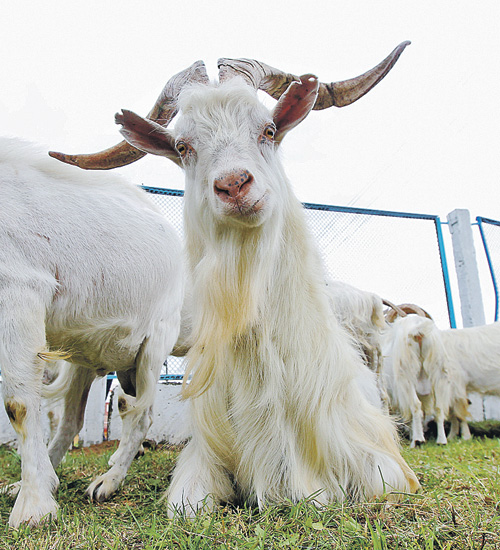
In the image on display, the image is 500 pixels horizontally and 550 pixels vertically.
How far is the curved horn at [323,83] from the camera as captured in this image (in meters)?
2.71

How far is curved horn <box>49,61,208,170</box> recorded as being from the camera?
282 cm

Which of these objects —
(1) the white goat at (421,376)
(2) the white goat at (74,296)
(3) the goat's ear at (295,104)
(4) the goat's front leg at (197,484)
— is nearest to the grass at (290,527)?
(4) the goat's front leg at (197,484)

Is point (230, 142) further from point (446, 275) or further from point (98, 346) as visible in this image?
point (446, 275)

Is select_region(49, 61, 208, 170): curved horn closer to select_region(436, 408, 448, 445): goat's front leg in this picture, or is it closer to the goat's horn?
select_region(436, 408, 448, 445): goat's front leg

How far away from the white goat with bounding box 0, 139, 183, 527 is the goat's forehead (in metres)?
0.90

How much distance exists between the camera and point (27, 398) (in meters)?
2.18

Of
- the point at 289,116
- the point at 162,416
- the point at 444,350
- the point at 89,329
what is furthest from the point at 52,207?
the point at 444,350

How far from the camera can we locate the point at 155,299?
3.04 m

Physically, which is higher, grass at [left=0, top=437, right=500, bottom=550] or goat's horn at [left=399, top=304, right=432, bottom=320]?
goat's horn at [left=399, top=304, right=432, bottom=320]

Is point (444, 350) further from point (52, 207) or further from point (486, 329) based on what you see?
point (52, 207)

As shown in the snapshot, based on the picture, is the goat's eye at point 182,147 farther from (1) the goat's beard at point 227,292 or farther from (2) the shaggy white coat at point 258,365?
(1) the goat's beard at point 227,292

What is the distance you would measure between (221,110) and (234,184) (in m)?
0.51

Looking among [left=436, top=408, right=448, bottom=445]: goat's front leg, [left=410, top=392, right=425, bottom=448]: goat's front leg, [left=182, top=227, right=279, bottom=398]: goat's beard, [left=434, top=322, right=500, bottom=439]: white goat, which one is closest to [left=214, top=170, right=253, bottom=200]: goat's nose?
[left=182, top=227, right=279, bottom=398]: goat's beard

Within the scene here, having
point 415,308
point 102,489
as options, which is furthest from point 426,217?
point 102,489
